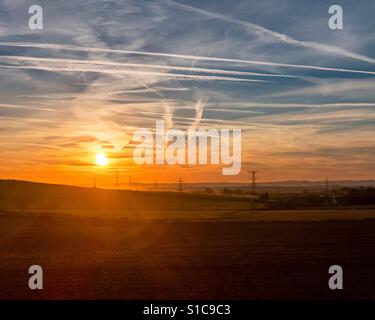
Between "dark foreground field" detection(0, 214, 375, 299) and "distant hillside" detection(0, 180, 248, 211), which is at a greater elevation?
"distant hillside" detection(0, 180, 248, 211)

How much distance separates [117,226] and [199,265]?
77.2ft

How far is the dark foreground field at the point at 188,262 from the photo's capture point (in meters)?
19.0

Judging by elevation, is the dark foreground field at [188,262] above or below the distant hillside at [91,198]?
below

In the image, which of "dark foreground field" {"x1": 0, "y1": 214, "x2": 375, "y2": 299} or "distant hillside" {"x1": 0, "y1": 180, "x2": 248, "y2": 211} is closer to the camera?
"dark foreground field" {"x1": 0, "y1": 214, "x2": 375, "y2": 299}

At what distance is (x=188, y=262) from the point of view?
979 inches

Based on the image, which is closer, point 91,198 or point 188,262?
point 188,262

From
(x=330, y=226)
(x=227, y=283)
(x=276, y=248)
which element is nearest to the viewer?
(x=227, y=283)

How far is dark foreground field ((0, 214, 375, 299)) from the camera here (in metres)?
19.0

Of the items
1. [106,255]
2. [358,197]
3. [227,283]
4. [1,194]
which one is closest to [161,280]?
[227,283]

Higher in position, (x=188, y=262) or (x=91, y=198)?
(x=91, y=198)

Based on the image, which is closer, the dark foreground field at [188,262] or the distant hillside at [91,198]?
the dark foreground field at [188,262]

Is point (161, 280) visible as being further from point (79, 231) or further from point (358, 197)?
point (358, 197)
